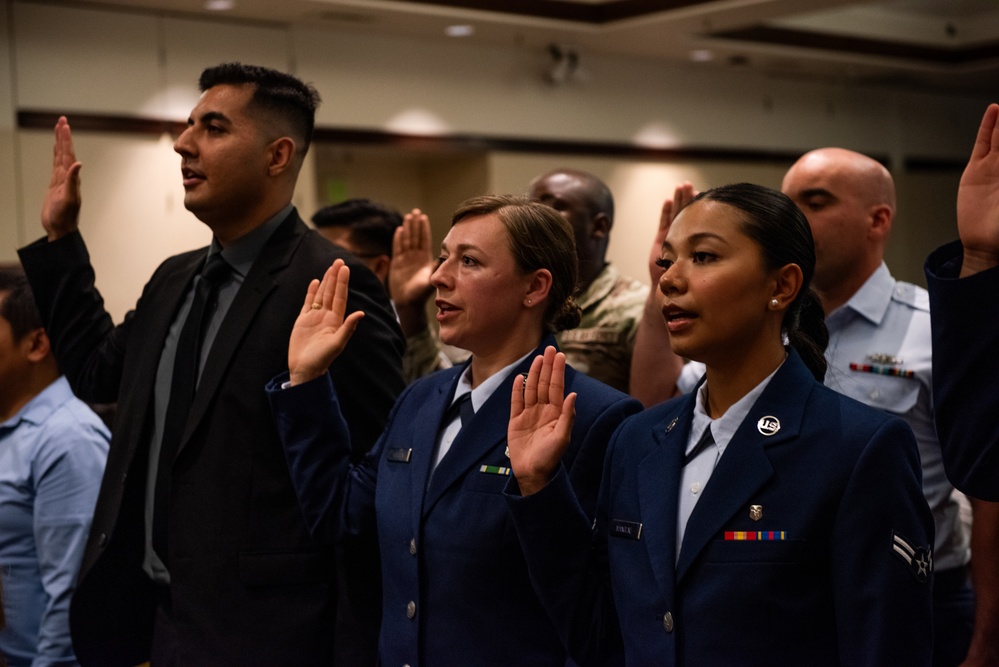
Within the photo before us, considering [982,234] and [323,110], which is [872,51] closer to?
[323,110]

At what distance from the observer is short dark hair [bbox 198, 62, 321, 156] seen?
249cm

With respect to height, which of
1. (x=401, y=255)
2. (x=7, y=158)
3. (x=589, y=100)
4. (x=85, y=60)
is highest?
(x=85, y=60)

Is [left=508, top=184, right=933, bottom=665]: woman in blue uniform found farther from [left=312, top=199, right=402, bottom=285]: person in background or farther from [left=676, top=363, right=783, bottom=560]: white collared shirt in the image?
[left=312, top=199, right=402, bottom=285]: person in background

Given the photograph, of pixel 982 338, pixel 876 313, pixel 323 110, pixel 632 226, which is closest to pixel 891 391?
pixel 876 313

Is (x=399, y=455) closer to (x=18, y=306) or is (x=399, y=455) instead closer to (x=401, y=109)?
→ (x=18, y=306)

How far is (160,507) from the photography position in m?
2.31

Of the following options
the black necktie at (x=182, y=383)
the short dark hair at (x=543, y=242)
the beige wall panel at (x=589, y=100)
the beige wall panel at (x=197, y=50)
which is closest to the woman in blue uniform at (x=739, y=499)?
the short dark hair at (x=543, y=242)

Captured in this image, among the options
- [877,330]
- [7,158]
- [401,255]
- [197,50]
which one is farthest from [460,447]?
[197,50]

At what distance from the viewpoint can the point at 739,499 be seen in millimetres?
1595

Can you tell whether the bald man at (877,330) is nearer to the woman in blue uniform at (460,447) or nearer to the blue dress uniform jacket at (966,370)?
the woman in blue uniform at (460,447)

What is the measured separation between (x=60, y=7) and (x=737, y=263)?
543 centimetres

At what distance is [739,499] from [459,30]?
5.96 metres

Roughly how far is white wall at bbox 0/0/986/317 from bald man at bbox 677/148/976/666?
177 inches

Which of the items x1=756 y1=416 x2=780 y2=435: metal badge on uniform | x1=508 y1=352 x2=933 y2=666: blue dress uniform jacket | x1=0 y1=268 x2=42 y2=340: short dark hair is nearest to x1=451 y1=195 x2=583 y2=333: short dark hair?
x1=508 y1=352 x2=933 y2=666: blue dress uniform jacket
